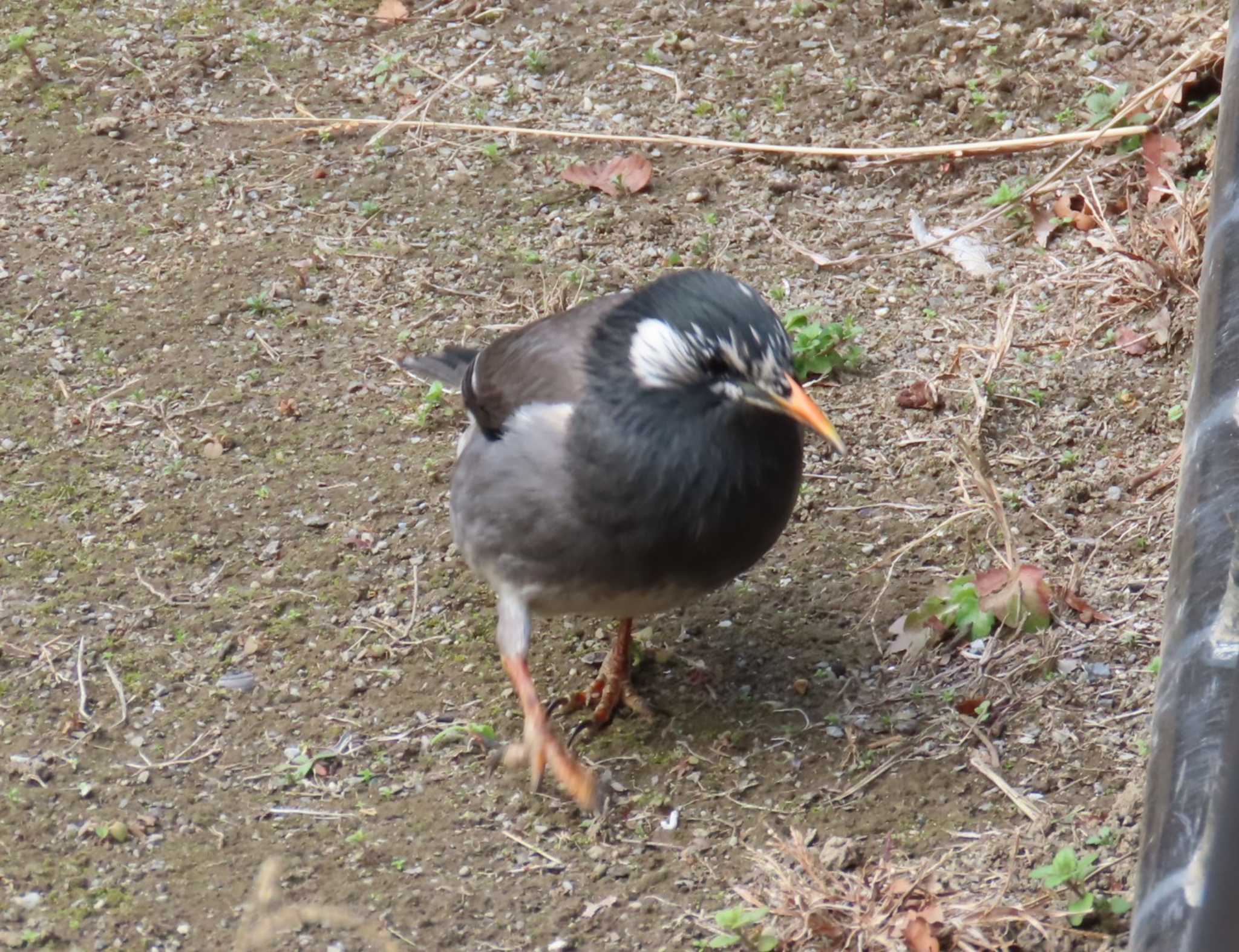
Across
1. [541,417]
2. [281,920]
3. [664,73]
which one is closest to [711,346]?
[541,417]

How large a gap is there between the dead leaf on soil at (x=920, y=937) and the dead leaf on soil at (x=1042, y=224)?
10.3 feet

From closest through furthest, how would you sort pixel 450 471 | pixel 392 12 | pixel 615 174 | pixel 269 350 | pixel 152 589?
pixel 152 589 → pixel 450 471 → pixel 269 350 → pixel 615 174 → pixel 392 12

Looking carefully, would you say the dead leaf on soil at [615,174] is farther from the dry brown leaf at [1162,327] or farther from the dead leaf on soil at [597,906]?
the dead leaf on soil at [597,906]

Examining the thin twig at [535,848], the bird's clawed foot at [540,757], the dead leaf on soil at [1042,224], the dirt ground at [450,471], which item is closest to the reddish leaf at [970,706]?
the dirt ground at [450,471]

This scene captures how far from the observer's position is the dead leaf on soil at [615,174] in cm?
603

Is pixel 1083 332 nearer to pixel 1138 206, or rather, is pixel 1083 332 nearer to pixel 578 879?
pixel 1138 206

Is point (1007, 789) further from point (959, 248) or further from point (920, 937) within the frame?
point (959, 248)

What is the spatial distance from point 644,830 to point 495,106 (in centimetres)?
388

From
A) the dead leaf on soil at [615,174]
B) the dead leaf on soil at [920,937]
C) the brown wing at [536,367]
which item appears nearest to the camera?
the dead leaf on soil at [920,937]

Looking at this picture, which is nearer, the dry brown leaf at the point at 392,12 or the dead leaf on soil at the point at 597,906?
the dead leaf on soil at the point at 597,906

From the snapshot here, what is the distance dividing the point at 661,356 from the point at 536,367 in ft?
1.61

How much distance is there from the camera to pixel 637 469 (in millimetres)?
3650

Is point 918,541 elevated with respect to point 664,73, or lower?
lower

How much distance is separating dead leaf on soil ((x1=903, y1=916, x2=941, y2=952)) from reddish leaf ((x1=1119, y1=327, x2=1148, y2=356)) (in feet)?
8.21
